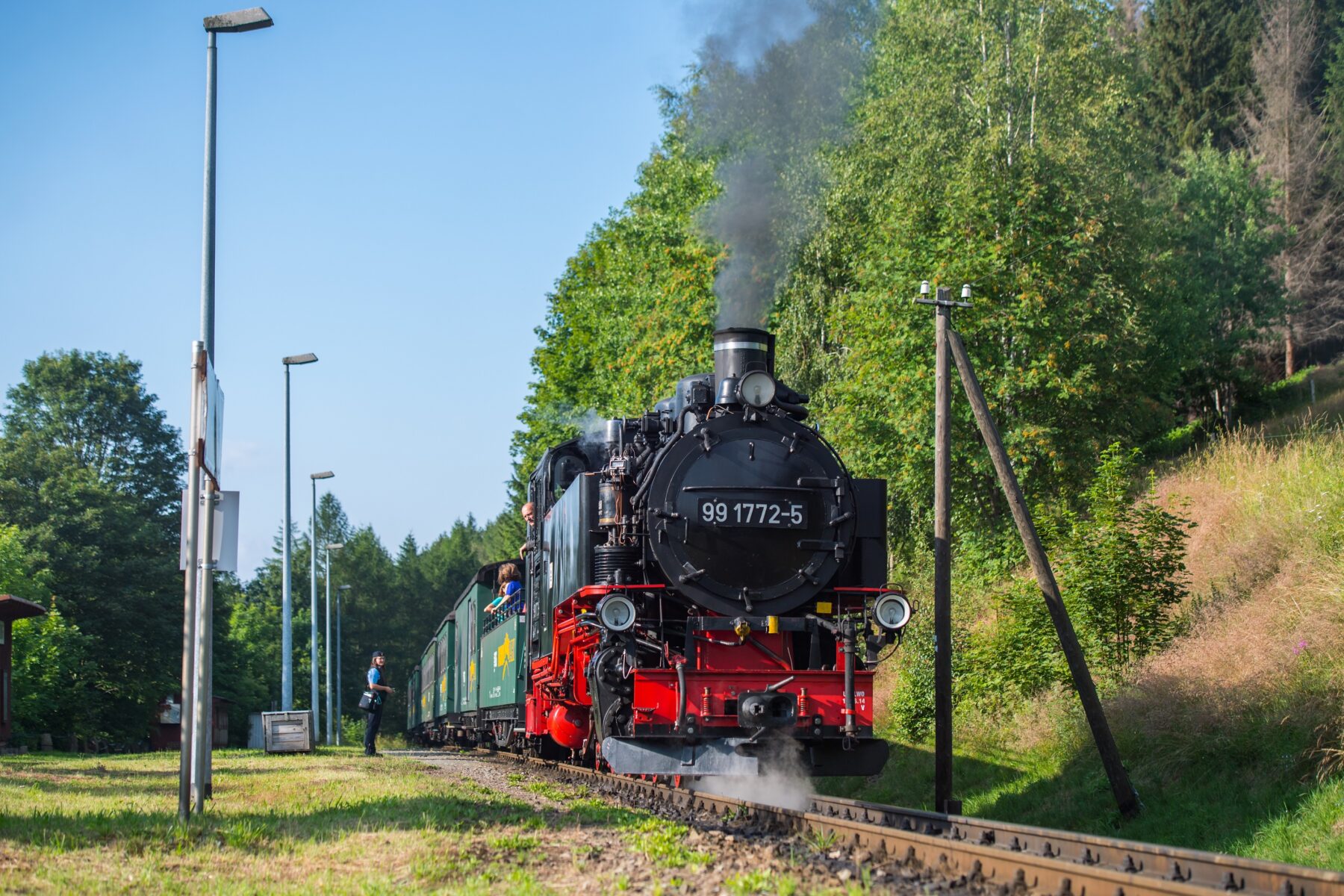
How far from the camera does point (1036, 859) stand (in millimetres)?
6609

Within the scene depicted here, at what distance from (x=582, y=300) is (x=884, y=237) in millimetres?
18520

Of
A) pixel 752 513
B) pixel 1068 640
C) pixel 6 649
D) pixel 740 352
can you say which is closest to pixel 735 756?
pixel 752 513

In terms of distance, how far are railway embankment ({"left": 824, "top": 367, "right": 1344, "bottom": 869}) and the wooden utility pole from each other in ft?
3.81

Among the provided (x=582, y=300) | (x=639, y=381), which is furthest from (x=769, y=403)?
(x=582, y=300)

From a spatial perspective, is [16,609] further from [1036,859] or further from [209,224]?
[1036,859]

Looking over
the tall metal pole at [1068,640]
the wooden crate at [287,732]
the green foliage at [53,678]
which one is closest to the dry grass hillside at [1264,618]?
the tall metal pole at [1068,640]

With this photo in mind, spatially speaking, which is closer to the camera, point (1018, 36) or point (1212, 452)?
point (1212, 452)

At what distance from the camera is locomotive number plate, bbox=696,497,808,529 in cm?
1080

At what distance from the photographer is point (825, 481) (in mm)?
11109

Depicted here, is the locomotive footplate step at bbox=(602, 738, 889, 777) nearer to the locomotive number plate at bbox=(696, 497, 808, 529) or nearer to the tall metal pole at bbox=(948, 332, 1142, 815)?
the locomotive number plate at bbox=(696, 497, 808, 529)

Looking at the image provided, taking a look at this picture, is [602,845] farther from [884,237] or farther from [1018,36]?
[1018,36]

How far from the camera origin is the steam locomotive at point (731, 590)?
1045cm

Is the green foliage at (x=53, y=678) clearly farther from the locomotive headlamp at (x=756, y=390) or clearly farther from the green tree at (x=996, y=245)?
the locomotive headlamp at (x=756, y=390)

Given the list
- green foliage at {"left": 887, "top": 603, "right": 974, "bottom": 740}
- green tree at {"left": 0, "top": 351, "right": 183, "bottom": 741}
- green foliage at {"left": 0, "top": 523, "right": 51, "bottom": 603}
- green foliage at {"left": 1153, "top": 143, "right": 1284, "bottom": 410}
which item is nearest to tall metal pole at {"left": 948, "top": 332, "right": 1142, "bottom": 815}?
green foliage at {"left": 887, "top": 603, "right": 974, "bottom": 740}
